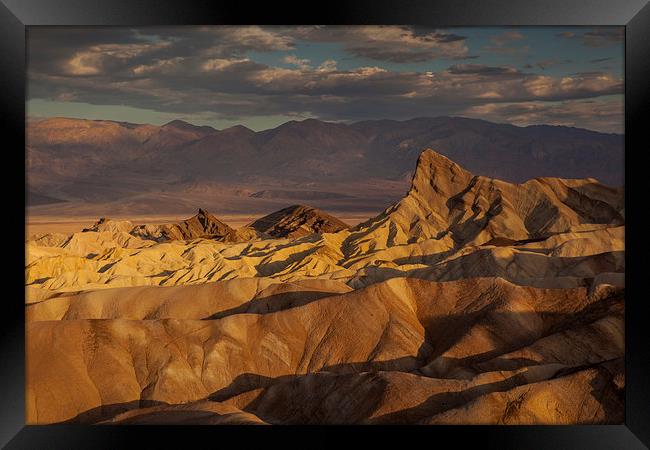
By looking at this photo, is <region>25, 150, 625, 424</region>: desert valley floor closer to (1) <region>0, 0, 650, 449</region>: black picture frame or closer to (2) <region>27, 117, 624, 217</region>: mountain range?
(1) <region>0, 0, 650, 449</region>: black picture frame

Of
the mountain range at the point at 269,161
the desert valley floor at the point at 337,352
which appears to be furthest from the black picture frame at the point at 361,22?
the mountain range at the point at 269,161

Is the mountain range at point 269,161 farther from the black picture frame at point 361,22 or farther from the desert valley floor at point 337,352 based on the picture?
the black picture frame at point 361,22

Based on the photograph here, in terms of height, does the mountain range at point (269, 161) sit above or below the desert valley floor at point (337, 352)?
above

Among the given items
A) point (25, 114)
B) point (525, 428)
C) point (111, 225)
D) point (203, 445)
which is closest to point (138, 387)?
point (203, 445)

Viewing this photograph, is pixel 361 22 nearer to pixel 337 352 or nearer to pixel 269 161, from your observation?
pixel 337 352

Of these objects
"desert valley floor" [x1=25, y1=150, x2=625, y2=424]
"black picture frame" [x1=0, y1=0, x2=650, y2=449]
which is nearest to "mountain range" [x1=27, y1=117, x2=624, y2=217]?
"desert valley floor" [x1=25, y1=150, x2=625, y2=424]

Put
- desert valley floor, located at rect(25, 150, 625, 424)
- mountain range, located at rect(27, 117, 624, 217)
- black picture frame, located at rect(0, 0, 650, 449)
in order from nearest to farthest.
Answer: black picture frame, located at rect(0, 0, 650, 449), desert valley floor, located at rect(25, 150, 625, 424), mountain range, located at rect(27, 117, 624, 217)

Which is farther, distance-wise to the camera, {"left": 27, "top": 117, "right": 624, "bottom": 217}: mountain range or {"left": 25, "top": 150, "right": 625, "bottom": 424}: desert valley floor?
{"left": 27, "top": 117, "right": 624, "bottom": 217}: mountain range
